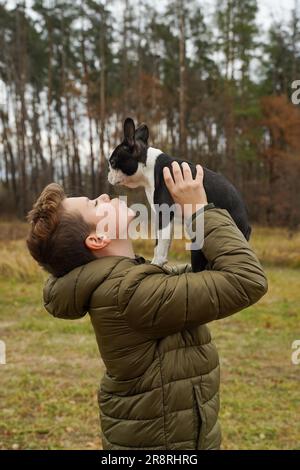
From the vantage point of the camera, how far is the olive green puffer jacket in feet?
5.10

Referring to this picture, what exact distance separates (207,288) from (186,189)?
0.34 m

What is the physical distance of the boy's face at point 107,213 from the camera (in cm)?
172

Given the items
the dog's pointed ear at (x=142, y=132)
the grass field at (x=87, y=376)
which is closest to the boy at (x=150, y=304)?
the dog's pointed ear at (x=142, y=132)

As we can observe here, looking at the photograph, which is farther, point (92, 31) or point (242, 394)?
point (92, 31)

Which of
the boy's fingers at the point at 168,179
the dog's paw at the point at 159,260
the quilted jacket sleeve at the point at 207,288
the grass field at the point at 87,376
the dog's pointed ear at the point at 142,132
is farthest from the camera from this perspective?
the grass field at the point at 87,376

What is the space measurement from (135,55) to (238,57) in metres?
5.21

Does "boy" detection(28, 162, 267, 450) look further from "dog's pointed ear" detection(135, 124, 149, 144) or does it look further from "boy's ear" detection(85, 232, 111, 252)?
"dog's pointed ear" detection(135, 124, 149, 144)

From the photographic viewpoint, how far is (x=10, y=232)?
645 inches

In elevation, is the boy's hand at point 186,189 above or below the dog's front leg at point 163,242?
above

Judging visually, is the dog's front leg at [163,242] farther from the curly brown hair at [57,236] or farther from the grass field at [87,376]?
the grass field at [87,376]

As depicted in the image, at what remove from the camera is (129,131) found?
1.75 metres

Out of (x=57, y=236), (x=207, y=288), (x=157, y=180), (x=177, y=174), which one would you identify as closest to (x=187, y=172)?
(x=177, y=174)
